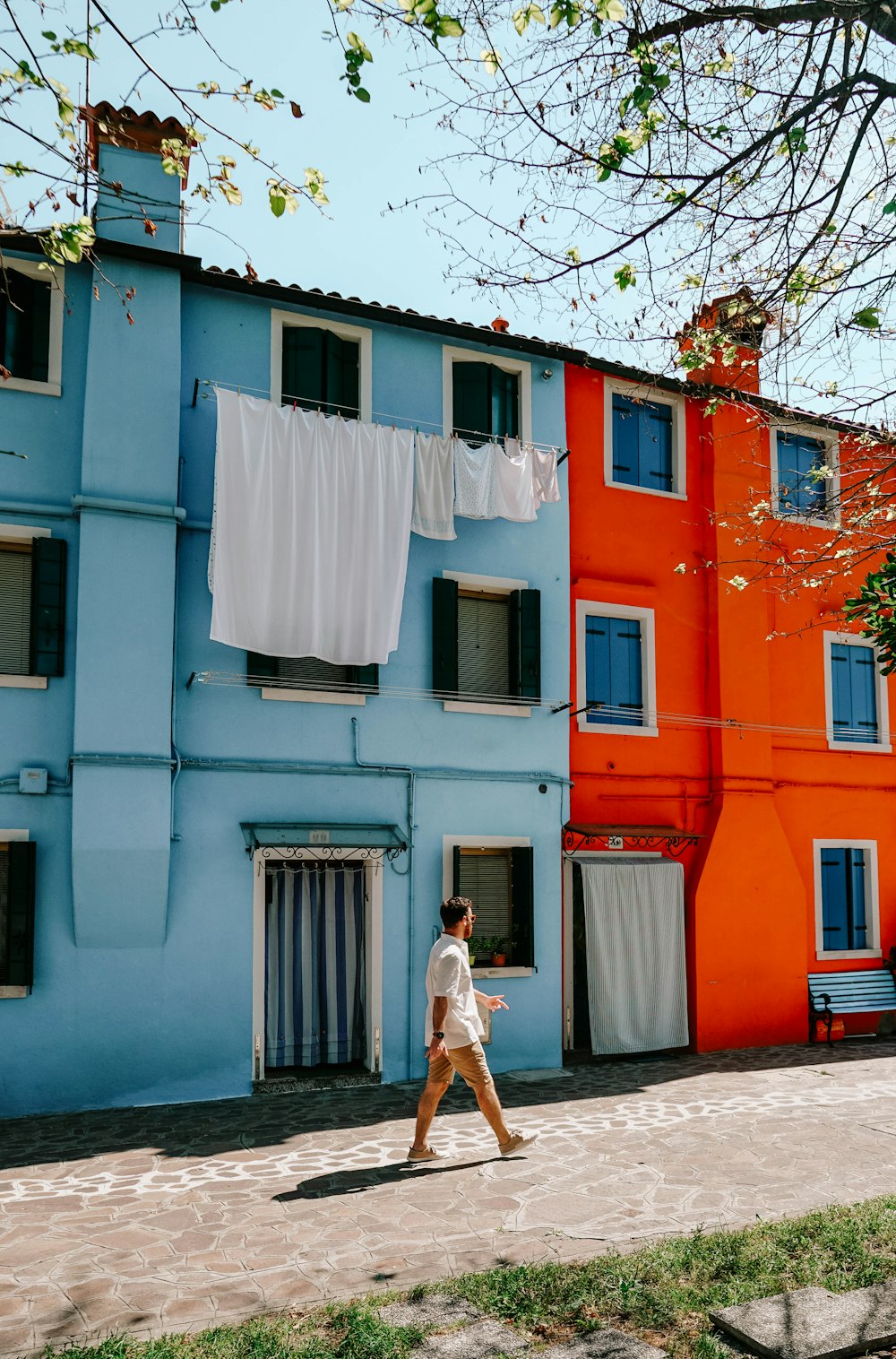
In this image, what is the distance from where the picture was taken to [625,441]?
15.4 meters

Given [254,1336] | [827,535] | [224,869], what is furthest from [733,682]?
[254,1336]

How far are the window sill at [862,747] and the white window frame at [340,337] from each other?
8457 millimetres

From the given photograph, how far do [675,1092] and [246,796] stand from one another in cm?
558

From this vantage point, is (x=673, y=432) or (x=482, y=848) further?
(x=673, y=432)

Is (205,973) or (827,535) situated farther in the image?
(827,535)

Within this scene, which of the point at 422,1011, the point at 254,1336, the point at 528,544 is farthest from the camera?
the point at 528,544

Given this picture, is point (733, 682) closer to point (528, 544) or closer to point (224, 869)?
point (528, 544)

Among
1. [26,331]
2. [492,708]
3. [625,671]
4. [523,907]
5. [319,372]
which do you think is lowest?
[523,907]

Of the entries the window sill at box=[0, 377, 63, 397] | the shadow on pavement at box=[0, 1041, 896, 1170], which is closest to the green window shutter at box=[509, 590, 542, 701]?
the shadow on pavement at box=[0, 1041, 896, 1170]

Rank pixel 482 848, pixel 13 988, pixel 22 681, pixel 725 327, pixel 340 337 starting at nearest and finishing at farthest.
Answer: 1. pixel 725 327
2. pixel 13 988
3. pixel 22 681
4. pixel 340 337
5. pixel 482 848

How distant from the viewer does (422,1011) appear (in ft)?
41.5

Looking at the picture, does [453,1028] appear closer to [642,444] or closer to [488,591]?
[488,591]

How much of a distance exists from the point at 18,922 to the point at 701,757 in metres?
8.99

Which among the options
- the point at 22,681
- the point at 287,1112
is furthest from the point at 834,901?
the point at 22,681
